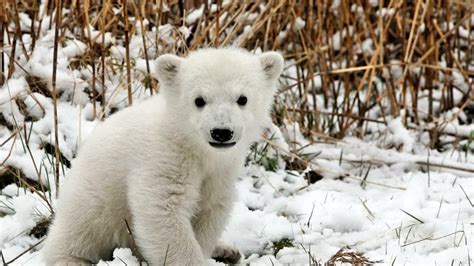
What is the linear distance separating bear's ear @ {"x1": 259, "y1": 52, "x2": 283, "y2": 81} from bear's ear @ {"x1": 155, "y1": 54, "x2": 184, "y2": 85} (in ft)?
1.51

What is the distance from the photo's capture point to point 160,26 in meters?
5.88

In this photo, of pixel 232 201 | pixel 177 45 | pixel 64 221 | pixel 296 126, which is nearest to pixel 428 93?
pixel 296 126

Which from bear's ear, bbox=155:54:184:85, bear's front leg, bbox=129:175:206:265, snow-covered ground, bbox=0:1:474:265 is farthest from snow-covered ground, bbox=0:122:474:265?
bear's ear, bbox=155:54:184:85

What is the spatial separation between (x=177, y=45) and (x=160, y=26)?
0.24 metres

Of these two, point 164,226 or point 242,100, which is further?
point 242,100

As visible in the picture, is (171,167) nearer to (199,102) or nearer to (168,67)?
(199,102)

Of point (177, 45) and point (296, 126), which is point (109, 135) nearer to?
point (177, 45)

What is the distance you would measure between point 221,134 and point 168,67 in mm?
647

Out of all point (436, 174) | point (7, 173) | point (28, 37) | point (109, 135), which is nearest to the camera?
point (109, 135)

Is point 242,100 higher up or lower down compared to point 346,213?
higher up

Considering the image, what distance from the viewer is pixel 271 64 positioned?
4.22 meters

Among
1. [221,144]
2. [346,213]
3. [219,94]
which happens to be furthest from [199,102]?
[346,213]

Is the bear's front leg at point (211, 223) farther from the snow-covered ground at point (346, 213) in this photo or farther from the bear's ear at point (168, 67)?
A: the bear's ear at point (168, 67)

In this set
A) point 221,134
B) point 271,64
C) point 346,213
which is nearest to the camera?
point 221,134
